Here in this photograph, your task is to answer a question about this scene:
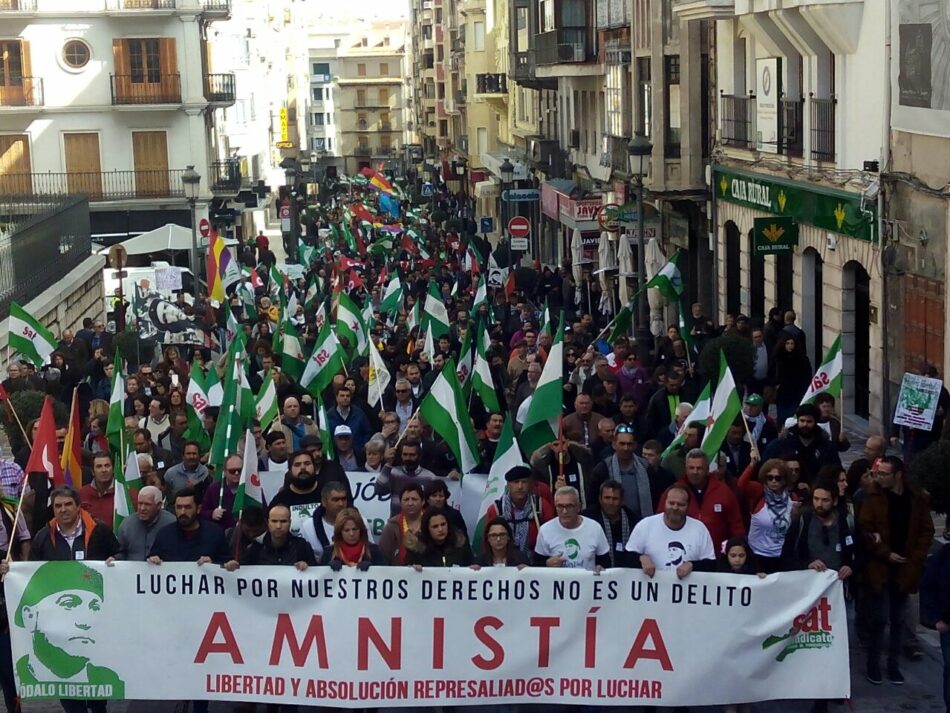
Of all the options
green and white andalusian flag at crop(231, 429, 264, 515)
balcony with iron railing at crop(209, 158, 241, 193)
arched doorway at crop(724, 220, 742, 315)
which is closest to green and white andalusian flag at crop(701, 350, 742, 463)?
green and white andalusian flag at crop(231, 429, 264, 515)

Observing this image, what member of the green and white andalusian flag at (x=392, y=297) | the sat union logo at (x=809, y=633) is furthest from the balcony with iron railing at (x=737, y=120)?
the sat union logo at (x=809, y=633)

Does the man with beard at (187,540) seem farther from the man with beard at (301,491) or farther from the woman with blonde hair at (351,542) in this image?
the man with beard at (301,491)

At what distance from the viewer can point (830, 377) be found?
49.7 ft

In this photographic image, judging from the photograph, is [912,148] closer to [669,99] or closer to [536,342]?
[536,342]

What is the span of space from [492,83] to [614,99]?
30603mm

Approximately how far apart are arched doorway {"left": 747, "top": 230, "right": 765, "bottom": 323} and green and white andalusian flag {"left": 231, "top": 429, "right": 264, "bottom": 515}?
17.0 meters

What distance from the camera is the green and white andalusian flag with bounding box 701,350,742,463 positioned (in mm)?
12656

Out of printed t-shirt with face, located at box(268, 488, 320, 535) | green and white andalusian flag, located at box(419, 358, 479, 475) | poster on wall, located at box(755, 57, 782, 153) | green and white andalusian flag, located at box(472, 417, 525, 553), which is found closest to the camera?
printed t-shirt with face, located at box(268, 488, 320, 535)

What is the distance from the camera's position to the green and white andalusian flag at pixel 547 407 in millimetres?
13539

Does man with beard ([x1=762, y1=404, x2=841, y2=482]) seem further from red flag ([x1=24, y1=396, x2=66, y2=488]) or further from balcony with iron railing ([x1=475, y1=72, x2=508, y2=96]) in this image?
balcony with iron railing ([x1=475, y1=72, x2=508, y2=96])

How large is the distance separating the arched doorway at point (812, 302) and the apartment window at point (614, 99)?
43.1 ft

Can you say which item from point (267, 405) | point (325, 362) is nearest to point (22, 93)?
point (325, 362)

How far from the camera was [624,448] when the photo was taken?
11.7 metres

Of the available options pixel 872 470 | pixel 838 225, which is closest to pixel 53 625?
pixel 872 470
